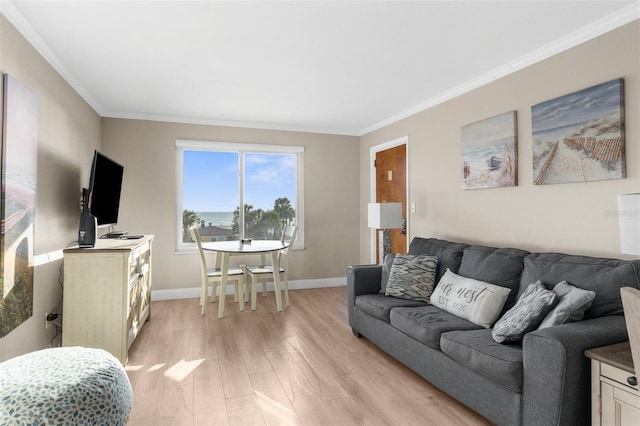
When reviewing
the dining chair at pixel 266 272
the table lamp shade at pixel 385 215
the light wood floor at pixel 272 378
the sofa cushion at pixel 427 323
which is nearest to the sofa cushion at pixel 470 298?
the sofa cushion at pixel 427 323

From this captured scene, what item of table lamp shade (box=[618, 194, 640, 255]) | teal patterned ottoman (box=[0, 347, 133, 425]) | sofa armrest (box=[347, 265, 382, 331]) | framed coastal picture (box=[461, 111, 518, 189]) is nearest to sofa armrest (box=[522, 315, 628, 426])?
Answer: table lamp shade (box=[618, 194, 640, 255])

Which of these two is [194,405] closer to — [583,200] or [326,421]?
[326,421]

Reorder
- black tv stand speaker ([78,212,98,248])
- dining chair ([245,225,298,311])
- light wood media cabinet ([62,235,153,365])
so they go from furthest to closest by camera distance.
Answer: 1. dining chair ([245,225,298,311])
2. black tv stand speaker ([78,212,98,248])
3. light wood media cabinet ([62,235,153,365])

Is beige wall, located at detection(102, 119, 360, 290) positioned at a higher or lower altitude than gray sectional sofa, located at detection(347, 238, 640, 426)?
higher

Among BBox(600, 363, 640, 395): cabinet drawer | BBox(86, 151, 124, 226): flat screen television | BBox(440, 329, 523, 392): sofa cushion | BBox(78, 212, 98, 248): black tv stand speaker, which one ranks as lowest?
BBox(440, 329, 523, 392): sofa cushion

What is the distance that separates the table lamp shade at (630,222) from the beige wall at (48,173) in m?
3.52

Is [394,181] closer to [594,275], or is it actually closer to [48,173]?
[594,275]

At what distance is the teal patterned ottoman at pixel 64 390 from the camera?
1322mm

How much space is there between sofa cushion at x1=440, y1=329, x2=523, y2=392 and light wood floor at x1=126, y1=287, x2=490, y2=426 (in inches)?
14.1

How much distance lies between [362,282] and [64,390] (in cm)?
260

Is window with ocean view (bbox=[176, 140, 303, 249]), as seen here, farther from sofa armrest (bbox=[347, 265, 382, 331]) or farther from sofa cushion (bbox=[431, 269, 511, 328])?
sofa cushion (bbox=[431, 269, 511, 328])

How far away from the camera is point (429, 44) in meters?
2.82

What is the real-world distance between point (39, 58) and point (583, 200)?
420cm

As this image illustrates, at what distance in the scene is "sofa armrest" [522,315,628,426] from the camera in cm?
172
